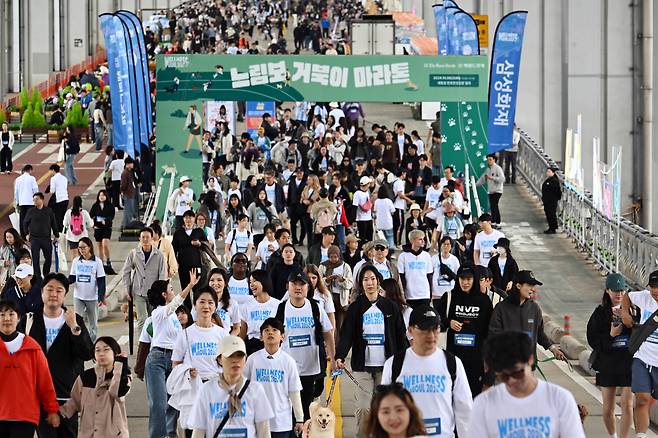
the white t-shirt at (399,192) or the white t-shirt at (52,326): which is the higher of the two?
the white t-shirt at (399,192)

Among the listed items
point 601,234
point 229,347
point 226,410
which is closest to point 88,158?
point 601,234

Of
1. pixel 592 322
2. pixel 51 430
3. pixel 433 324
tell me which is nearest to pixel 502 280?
pixel 592 322

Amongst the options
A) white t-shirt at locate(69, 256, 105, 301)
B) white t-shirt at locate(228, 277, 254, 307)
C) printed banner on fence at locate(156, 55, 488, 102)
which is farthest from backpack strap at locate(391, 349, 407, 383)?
printed banner on fence at locate(156, 55, 488, 102)

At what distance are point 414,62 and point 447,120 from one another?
1.38 m

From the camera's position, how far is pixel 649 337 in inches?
531

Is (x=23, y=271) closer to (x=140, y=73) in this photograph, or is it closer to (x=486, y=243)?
(x=486, y=243)

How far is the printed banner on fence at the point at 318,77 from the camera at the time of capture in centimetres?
3222

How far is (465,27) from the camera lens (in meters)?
36.9

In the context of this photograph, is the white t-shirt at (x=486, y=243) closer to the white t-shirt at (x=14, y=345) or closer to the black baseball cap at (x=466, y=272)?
the black baseball cap at (x=466, y=272)

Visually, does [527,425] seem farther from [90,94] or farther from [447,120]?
[90,94]

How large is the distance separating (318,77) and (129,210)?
448 centimetres

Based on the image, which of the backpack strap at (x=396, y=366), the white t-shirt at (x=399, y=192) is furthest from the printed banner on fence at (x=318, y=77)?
the backpack strap at (x=396, y=366)

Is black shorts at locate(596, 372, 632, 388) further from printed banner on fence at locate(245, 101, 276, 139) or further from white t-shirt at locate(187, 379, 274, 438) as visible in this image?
printed banner on fence at locate(245, 101, 276, 139)

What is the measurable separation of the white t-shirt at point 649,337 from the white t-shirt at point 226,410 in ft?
14.1
